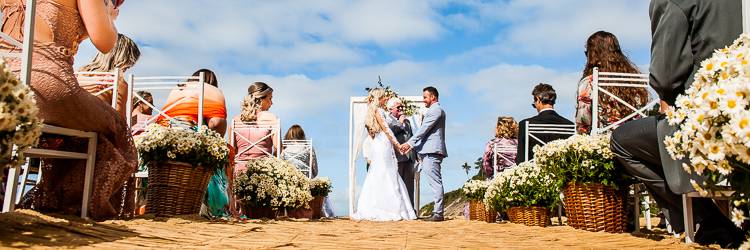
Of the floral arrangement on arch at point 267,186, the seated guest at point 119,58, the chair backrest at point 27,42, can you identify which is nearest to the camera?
the chair backrest at point 27,42

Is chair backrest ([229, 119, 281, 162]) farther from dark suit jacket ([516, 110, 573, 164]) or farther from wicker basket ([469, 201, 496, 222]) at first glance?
dark suit jacket ([516, 110, 573, 164])

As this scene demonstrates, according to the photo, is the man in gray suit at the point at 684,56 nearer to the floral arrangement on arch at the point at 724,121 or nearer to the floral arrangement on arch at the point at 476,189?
the floral arrangement on arch at the point at 724,121

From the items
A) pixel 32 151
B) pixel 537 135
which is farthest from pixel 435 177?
pixel 32 151

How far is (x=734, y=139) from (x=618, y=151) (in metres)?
2.48

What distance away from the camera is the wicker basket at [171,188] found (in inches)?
206

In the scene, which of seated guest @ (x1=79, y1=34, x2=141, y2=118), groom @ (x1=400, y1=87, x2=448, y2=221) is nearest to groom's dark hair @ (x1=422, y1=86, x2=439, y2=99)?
groom @ (x1=400, y1=87, x2=448, y2=221)

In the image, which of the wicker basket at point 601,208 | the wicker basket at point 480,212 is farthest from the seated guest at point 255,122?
the wicker basket at point 601,208

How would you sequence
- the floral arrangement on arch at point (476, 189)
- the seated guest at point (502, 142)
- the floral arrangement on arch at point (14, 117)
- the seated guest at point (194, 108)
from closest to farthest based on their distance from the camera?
the floral arrangement on arch at point (14, 117) → the seated guest at point (194, 108) → the floral arrangement on arch at point (476, 189) → the seated guest at point (502, 142)

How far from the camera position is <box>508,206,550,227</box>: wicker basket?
6.59m

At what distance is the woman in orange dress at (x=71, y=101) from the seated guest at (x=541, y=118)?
4931 mm

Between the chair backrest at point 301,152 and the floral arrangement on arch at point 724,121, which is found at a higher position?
the chair backrest at point 301,152

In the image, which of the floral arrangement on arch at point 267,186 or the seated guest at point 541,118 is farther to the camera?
the seated guest at point 541,118

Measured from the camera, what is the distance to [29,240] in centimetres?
269

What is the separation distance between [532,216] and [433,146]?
8.33 ft
